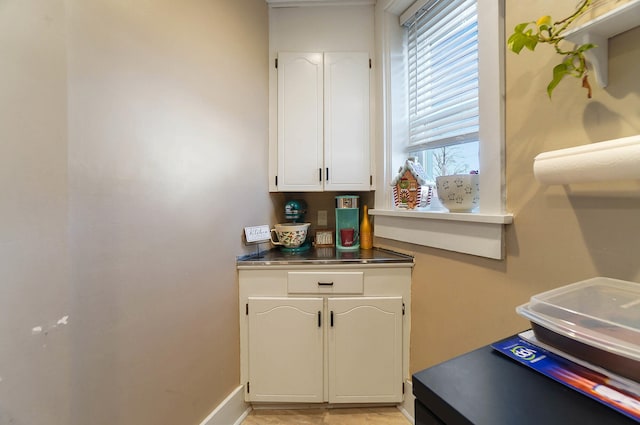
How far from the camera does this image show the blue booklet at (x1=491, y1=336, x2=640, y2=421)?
38cm

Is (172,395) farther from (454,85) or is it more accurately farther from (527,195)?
(454,85)

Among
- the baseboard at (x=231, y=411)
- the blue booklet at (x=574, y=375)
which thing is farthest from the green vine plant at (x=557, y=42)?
the baseboard at (x=231, y=411)

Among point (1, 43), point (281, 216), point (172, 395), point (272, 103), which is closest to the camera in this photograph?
point (1, 43)

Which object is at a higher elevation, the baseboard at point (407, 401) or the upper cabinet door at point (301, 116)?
the upper cabinet door at point (301, 116)

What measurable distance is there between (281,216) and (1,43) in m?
1.42

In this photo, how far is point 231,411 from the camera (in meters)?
1.29

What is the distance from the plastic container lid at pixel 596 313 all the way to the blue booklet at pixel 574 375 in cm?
6

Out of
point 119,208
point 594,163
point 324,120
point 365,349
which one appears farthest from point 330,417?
point 324,120

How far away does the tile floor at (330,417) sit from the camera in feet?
4.39

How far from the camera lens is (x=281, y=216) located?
72.8 inches

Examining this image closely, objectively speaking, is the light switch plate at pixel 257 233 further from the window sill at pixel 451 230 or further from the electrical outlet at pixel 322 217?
the window sill at pixel 451 230

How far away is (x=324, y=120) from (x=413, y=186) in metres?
0.72

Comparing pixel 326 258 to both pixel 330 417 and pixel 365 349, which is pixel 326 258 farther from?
pixel 330 417

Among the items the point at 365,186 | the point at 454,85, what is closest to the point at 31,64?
the point at 365,186
